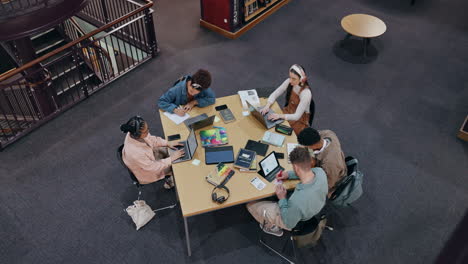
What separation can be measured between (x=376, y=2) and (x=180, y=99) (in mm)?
5677

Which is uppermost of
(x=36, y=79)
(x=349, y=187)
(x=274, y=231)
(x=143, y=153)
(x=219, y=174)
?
(x=143, y=153)

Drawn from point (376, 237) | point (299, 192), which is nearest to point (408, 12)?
point (376, 237)

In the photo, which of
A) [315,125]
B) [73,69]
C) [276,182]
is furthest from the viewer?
[73,69]

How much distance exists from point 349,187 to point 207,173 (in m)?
1.36

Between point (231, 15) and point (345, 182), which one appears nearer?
point (345, 182)

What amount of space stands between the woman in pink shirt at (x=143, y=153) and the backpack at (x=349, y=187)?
1.58 m

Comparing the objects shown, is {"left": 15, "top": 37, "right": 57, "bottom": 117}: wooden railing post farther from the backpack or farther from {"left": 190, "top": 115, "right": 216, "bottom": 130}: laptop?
the backpack

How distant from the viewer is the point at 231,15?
6.84m

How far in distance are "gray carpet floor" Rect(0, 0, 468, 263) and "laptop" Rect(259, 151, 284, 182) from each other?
32.9 inches

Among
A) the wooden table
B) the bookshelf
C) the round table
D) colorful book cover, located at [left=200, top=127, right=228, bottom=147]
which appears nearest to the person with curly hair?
the wooden table

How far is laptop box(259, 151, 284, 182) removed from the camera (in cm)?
371

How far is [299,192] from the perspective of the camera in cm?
335

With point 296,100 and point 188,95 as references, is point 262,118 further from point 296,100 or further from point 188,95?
point 188,95

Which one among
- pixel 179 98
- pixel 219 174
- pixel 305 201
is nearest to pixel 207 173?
pixel 219 174
